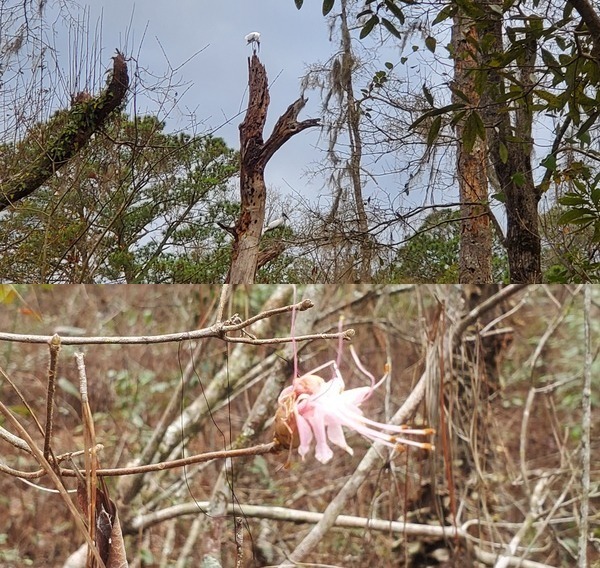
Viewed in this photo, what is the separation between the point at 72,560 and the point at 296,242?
1.53m

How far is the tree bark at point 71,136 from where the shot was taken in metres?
3.10

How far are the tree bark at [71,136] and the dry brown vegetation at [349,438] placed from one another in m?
2.30

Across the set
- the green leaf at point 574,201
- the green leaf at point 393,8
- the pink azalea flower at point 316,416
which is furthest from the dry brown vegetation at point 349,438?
the green leaf at point 393,8

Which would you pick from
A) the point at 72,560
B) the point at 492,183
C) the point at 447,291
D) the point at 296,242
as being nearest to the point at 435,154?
the point at 492,183

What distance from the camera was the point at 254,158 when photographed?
221 centimetres

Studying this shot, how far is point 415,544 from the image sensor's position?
3.60ft

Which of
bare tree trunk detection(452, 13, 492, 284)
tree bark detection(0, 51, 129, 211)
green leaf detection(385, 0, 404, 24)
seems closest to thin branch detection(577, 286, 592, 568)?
green leaf detection(385, 0, 404, 24)

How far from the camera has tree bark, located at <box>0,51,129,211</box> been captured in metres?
3.10

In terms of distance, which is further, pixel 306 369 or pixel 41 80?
pixel 41 80

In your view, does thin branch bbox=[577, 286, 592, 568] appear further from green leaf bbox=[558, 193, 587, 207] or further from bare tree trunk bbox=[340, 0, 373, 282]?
bare tree trunk bbox=[340, 0, 373, 282]

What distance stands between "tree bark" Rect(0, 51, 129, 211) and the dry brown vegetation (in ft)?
7.54

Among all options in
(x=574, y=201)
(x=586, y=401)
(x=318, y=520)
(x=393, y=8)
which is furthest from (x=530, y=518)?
(x=393, y=8)

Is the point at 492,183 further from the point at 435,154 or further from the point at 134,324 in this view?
the point at 134,324

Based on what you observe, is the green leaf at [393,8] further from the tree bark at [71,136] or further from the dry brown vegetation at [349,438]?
the tree bark at [71,136]
